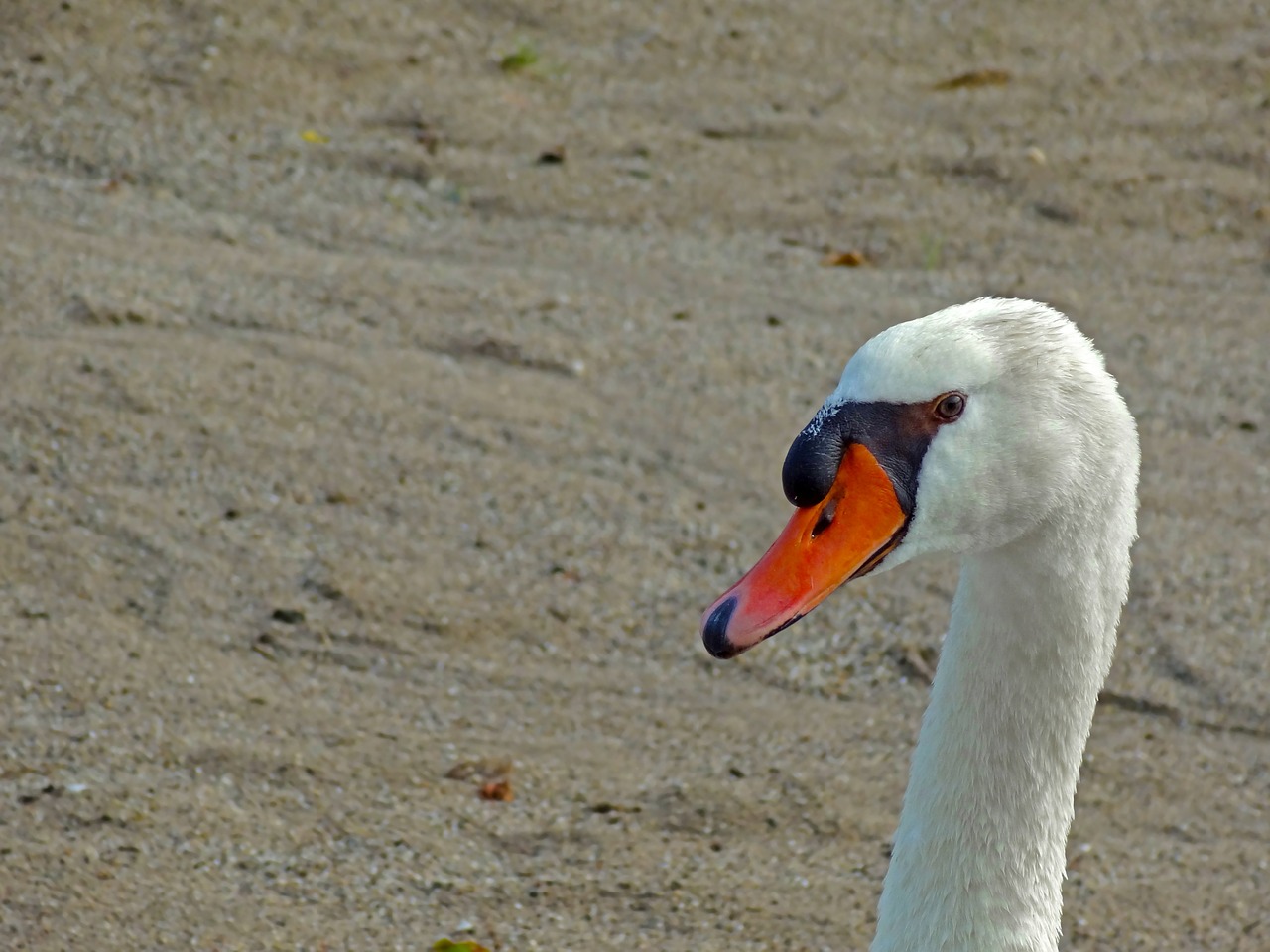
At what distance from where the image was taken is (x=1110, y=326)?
19.6 ft

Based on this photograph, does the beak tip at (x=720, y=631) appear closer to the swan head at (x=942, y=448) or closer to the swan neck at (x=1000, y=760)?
the swan head at (x=942, y=448)

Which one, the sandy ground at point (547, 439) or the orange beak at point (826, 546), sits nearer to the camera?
the orange beak at point (826, 546)

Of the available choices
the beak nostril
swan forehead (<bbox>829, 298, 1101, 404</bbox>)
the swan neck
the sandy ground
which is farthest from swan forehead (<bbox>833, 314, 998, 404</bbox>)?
the sandy ground

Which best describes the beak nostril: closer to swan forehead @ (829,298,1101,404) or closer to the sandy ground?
swan forehead @ (829,298,1101,404)

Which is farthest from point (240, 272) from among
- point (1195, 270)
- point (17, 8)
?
point (1195, 270)

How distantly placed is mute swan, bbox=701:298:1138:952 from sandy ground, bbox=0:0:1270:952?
953 mm

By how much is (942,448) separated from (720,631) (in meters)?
0.42

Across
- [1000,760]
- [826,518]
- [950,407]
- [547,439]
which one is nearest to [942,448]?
[950,407]

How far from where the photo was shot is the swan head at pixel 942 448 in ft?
7.47

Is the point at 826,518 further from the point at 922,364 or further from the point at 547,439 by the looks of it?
Answer: the point at 547,439

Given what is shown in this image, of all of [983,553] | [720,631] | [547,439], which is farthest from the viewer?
[547,439]

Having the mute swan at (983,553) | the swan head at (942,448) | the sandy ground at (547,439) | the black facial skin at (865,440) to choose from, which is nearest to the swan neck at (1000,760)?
the mute swan at (983,553)

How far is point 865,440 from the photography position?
Result: 2289mm

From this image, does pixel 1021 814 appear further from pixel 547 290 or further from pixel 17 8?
pixel 17 8
